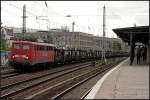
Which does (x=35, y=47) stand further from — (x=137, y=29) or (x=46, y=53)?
(x=137, y=29)

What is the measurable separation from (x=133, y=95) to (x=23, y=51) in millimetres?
18724

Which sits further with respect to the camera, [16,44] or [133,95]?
[16,44]

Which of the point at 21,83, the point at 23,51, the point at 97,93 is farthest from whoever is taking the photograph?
the point at 23,51

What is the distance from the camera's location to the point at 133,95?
13383 millimetres

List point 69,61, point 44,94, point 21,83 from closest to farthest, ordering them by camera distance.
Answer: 1. point 44,94
2. point 21,83
3. point 69,61

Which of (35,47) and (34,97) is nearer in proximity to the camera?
(34,97)

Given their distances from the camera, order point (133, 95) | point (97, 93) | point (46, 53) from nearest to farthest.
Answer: point (133, 95)
point (97, 93)
point (46, 53)

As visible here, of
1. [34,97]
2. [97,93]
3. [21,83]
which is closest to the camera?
[97,93]

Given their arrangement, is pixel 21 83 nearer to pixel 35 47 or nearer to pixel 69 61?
pixel 35 47

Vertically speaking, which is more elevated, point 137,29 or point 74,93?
point 137,29

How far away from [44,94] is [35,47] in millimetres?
14601

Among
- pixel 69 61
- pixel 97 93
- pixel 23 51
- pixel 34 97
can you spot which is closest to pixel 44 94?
pixel 34 97

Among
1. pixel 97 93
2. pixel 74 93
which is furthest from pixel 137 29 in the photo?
pixel 97 93

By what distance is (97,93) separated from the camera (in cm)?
1451
